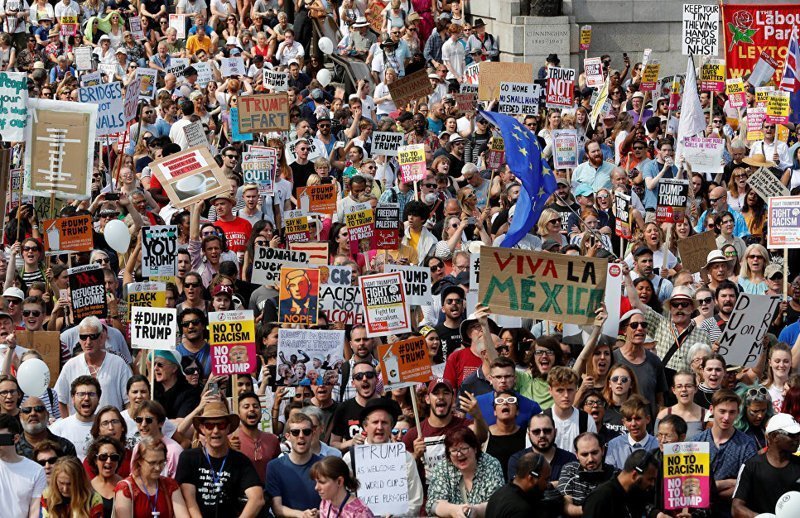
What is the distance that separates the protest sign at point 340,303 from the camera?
1425 cm

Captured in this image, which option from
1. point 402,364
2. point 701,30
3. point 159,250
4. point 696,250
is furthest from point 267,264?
point 701,30

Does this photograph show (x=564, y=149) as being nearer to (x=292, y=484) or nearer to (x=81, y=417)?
(x=81, y=417)

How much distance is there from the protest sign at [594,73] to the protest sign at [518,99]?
Result: 5.01 m

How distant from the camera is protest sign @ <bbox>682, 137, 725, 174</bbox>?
66.6 ft

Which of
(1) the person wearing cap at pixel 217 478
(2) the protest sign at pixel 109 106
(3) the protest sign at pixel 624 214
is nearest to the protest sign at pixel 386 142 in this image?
(2) the protest sign at pixel 109 106

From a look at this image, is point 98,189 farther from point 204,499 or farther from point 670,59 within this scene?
point 670,59

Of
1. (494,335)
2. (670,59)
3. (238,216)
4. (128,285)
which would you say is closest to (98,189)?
(238,216)

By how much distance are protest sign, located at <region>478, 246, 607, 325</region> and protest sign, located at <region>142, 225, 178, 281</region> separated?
3207 millimetres

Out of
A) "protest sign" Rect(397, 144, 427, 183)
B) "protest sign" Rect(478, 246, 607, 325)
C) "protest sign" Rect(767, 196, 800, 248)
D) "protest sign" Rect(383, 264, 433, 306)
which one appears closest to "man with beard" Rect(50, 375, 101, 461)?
"protest sign" Rect(478, 246, 607, 325)

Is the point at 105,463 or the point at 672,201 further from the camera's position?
the point at 672,201

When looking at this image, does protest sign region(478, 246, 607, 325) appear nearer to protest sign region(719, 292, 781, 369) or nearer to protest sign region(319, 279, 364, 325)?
protest sign region(719, 292, 781, 369)

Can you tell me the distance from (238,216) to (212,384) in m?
5.25

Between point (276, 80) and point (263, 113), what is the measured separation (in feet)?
12.5

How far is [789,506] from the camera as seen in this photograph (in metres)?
9.90
